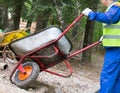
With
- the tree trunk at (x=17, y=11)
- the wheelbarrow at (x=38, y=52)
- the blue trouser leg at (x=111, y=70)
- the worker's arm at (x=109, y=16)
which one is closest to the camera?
the worker's arm at (x=109, y=16)

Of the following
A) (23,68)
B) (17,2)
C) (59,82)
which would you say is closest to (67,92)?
(59,82)

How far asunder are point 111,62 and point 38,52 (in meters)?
1.79

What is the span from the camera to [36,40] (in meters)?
6.26

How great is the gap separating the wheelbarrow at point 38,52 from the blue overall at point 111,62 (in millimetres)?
987

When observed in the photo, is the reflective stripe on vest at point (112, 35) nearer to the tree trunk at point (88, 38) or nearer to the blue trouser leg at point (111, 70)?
the blue trouser leg at point (111, 70)

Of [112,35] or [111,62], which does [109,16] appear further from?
[111,62]

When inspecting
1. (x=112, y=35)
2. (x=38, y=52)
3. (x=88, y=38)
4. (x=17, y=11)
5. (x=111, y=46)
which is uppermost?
(x=112, y=35)

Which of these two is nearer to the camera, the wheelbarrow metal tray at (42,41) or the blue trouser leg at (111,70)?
the blue trouser leg at (111,70)

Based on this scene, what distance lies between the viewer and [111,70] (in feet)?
16.5

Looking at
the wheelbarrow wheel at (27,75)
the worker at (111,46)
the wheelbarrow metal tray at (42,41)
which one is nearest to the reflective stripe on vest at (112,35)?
the worker at (111,46)

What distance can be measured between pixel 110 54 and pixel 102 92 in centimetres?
62

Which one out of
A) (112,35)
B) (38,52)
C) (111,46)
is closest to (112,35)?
(112,35)

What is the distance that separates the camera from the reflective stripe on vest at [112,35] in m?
5.04

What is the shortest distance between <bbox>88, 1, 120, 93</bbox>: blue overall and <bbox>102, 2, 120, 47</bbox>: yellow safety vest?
79 mm
